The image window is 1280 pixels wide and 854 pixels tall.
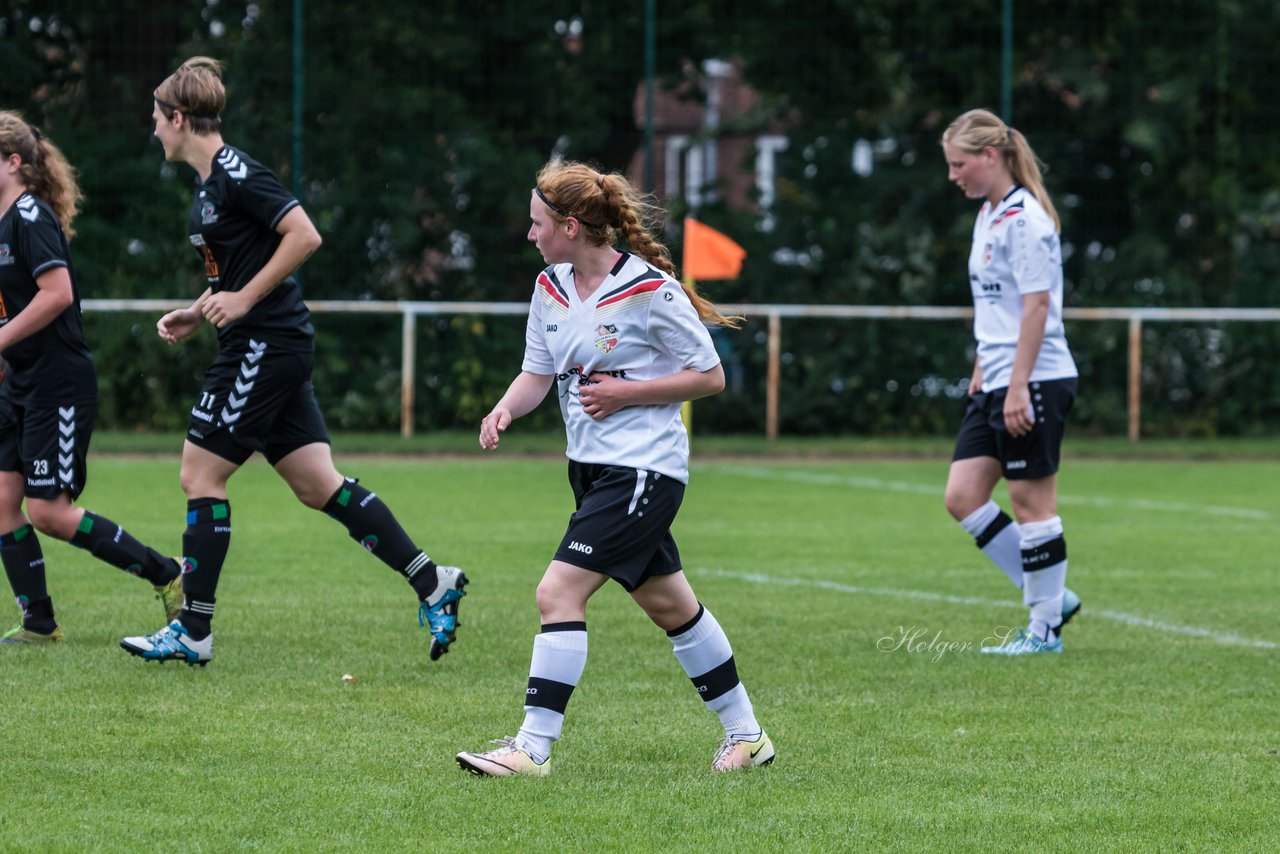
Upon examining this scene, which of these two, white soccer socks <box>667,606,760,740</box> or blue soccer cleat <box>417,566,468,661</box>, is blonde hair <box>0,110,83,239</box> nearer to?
blue soccer cleat <box>417,566,468,661</box>

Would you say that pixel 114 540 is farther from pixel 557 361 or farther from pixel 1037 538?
pixel 1037 538

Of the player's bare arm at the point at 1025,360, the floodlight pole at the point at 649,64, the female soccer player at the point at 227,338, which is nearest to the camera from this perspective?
the female soccer player at the point at 227,338

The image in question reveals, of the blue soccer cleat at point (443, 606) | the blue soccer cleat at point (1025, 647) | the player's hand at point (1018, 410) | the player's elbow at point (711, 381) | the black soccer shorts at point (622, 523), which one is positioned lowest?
the blue soccer cleat at point (1025, 647)

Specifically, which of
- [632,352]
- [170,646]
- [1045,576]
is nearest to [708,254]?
[1045,576]

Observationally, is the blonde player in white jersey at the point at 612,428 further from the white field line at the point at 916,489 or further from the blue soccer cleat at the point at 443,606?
the white field line at the point at 916,489

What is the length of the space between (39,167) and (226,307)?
3.70ft

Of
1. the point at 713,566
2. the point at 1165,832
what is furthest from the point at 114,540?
the point at 1165,832

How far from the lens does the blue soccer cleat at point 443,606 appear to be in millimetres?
6172

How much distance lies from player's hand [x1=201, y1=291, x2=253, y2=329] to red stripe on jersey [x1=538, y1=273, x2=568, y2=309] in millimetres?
1478

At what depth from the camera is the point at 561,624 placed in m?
4.59

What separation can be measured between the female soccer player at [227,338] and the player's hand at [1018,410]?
7.07 ft

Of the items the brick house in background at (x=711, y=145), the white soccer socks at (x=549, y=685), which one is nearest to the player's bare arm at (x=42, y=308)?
the white soccer socks at (x=549, y=685)

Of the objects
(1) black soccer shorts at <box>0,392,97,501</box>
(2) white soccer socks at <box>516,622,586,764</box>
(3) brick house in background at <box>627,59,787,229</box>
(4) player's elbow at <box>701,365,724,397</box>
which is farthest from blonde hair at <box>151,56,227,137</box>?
(3) brick house in background at <box>627,59,787,229</box>

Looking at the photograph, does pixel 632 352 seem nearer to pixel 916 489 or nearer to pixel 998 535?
pixel 998 535
